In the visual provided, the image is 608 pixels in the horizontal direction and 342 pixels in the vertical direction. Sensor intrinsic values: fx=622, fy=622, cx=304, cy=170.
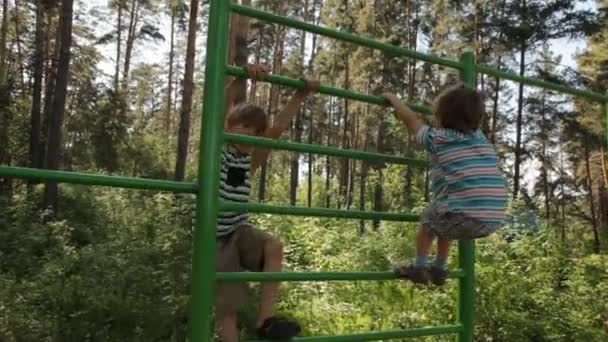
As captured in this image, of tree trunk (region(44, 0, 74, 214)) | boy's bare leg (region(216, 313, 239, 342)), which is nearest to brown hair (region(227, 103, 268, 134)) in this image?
boy's bare leg (region(216, 313, 239, 342))

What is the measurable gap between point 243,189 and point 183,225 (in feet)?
20.9

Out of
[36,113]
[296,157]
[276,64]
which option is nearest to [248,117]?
[36,113]

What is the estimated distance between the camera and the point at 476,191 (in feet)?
7.82

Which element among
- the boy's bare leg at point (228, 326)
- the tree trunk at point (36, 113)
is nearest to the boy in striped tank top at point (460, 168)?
the boy's bare leg at point (228, 326)

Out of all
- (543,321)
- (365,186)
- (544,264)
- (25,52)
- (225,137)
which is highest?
(25,52)

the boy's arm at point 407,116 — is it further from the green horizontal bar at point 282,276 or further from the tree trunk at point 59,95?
the tree trunk at point 59,95

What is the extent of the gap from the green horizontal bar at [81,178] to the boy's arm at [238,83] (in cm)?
41

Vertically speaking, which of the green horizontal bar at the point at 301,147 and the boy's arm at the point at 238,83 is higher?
the boy's arm at the point at 238,83

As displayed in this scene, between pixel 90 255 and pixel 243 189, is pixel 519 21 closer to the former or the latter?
pixel 90 255

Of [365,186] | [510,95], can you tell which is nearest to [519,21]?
[510,95]

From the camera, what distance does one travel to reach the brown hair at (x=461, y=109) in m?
2.42

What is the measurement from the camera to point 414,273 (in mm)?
2529

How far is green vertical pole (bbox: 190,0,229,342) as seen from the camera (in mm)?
2020

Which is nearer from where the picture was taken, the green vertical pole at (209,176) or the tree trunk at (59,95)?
the green vertical pole at (209,176)
